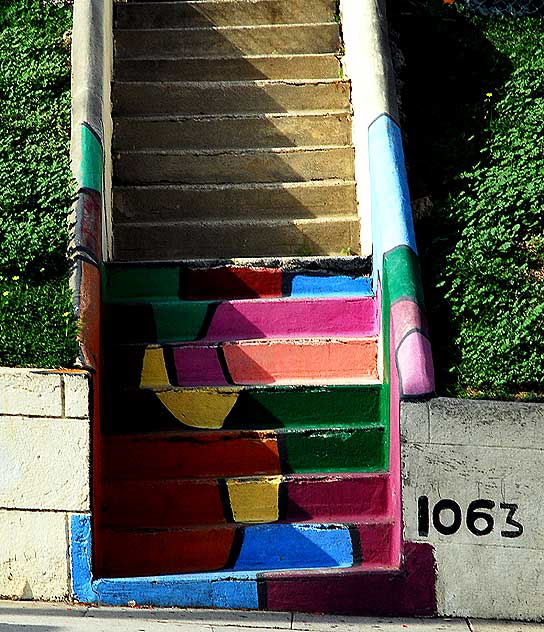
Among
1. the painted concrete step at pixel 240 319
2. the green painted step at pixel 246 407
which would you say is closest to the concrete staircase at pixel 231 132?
Result: the painted concrete step at pixel 240 319

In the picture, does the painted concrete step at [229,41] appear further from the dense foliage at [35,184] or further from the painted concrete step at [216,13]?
the dense foliage at [35,184]

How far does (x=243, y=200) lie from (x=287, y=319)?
1.29 m

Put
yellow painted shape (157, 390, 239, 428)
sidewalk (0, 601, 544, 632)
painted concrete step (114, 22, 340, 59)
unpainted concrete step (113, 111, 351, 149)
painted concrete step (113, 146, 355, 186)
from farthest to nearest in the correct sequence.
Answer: painted concrete step (114, 22, 340, 59)
unpainted concrete step (113, 111, 351, 149)
painted concrete step (113, 146, 355, 186)
yellow painted shape (157, 390, 239, 428)
sidewalk (0, 601, 544, 632)

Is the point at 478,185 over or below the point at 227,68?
below

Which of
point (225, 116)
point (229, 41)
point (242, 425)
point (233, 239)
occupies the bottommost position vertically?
point (242, 425)

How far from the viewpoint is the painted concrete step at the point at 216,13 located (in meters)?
9.44

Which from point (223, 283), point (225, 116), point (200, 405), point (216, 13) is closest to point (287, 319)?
point (223, 283)

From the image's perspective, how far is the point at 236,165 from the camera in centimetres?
847

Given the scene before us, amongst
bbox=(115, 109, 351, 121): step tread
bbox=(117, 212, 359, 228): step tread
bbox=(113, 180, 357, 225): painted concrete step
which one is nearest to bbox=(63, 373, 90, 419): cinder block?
bbox=(117, 212, 359, 228): step tread

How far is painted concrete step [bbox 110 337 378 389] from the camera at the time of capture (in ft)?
23.1

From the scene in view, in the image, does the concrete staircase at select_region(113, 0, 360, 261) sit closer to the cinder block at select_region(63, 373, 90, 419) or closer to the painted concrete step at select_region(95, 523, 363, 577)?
the cinder block at select_region(63, 373, 90, 419)

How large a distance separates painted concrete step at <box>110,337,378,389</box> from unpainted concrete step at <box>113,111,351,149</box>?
1997mm

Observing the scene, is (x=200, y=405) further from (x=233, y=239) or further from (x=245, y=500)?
(x=233, y=239)

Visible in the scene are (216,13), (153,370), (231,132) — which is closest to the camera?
(153,370)
